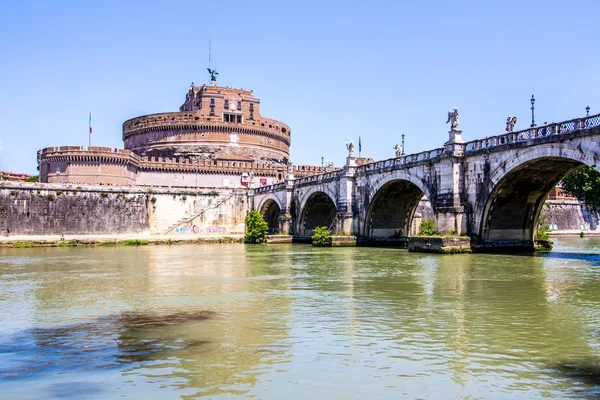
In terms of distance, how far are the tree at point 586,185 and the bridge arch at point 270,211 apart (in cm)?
3077

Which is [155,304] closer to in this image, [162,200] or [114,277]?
[114,277]

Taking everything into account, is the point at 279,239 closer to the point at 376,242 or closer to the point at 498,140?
the point at 376,242

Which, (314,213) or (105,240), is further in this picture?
(314,213)

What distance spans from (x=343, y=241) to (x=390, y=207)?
14.3 feet

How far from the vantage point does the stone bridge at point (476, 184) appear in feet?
83.6

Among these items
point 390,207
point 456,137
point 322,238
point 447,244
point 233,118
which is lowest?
point 447,244

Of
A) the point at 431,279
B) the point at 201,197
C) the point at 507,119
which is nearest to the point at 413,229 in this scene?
the point at 507,119

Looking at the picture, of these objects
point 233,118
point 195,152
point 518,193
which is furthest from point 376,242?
point 233,118

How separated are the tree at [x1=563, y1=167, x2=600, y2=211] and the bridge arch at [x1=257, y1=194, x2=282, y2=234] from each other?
3077 centimetres

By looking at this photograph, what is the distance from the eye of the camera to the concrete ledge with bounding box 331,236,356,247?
4112cm

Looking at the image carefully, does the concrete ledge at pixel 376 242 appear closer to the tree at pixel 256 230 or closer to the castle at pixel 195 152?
the tree at pixel 256 230

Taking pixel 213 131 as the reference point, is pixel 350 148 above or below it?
below

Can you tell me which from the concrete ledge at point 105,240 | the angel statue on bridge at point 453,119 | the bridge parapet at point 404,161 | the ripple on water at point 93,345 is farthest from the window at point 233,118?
the ripple on water at point 93,345

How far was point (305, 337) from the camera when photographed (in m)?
10.5
